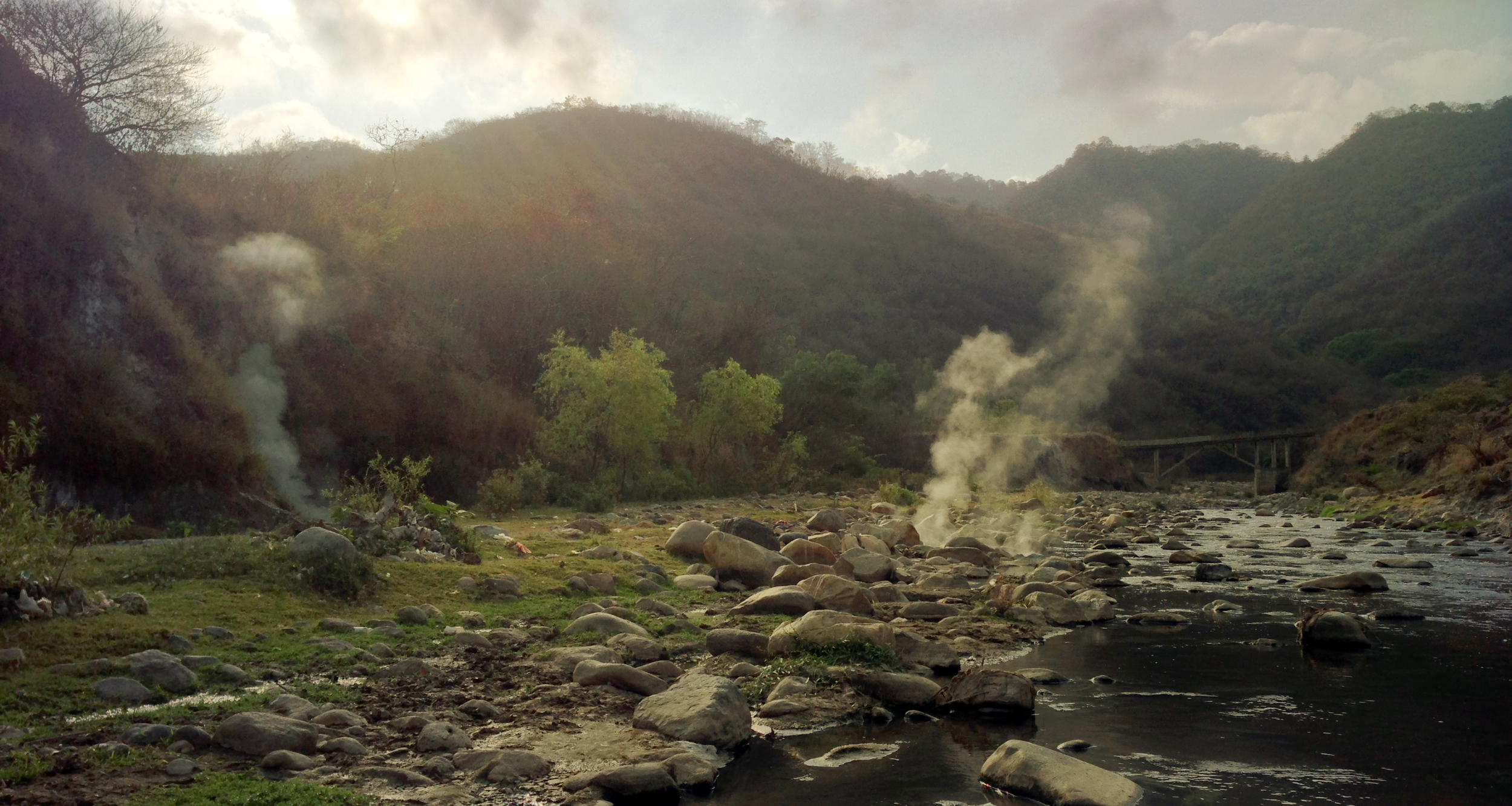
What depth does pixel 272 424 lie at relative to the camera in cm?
2020

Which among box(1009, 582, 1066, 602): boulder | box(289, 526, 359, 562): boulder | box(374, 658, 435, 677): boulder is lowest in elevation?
box(1009, 582, 1066, 602): boulder

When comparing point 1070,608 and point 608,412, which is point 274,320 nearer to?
point 608,412

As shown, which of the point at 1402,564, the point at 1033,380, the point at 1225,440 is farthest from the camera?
the point at 1033,380

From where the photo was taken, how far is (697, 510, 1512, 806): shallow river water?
5.55 meters

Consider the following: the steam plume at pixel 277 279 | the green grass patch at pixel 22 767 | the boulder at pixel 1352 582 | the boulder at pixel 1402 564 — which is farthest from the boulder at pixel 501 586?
the steam plume at pixel 277 279

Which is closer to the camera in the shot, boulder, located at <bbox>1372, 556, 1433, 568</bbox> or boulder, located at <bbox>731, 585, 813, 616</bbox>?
boulder, located at <bbox>731, 585, 813, 616</bbox>

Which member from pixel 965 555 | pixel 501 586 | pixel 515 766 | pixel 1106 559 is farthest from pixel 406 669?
pixel 1106 559

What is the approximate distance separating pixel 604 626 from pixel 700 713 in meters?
2.78

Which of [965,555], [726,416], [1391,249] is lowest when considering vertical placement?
[965,555]

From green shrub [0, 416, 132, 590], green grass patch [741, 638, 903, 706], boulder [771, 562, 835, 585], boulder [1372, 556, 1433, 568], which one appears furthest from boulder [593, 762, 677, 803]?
boulder [1372, 556, 1433, 568]

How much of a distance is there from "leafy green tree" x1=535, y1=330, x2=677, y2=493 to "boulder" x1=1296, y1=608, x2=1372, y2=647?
16.6 meters

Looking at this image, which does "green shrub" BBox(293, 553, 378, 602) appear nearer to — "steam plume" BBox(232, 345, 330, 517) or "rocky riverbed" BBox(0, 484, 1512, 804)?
"rocky riverbed" BBox(0, 484, 1512, 804)

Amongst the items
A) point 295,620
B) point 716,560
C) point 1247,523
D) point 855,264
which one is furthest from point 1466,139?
→ point 295,620

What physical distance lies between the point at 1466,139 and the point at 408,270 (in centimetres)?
8059
